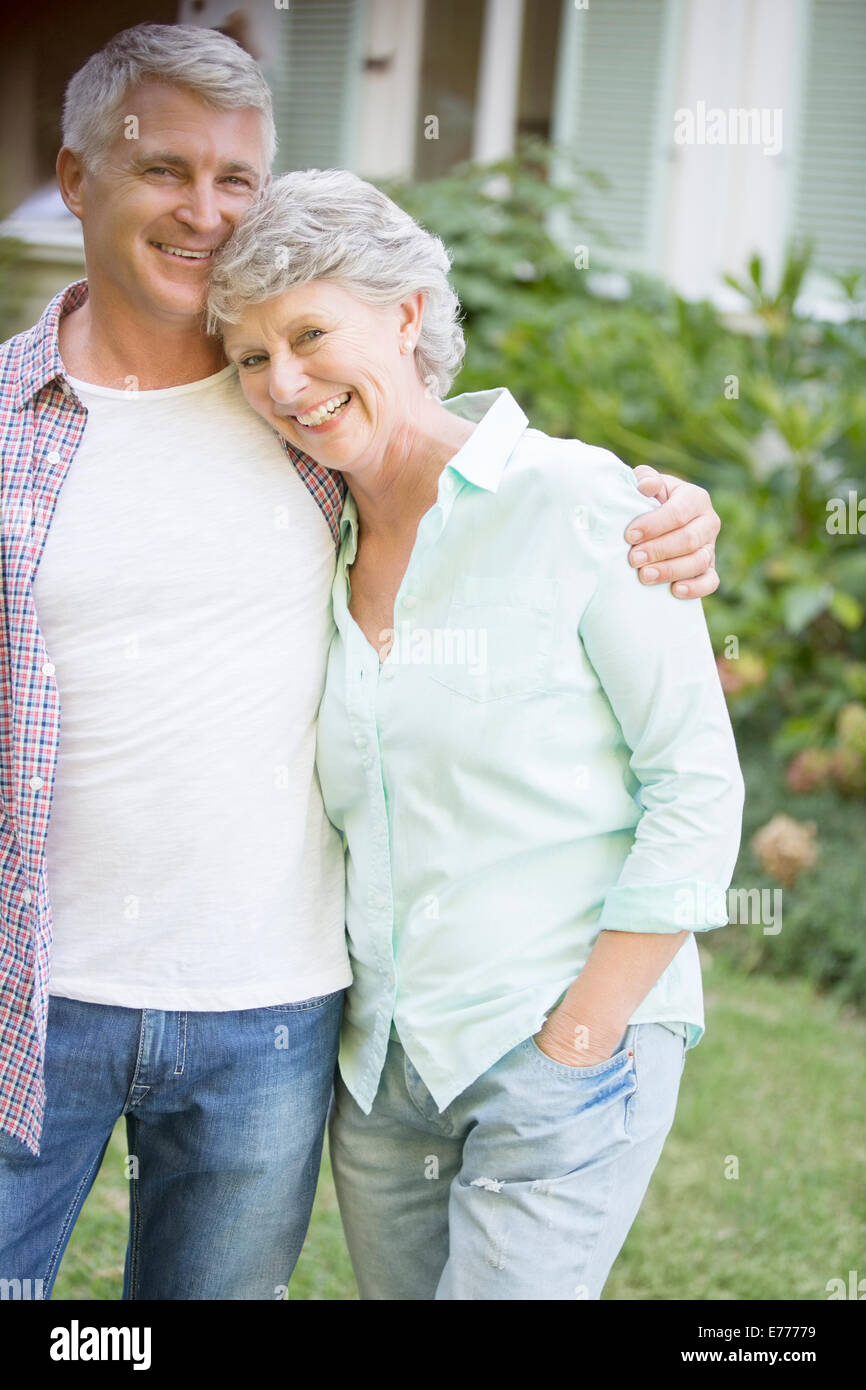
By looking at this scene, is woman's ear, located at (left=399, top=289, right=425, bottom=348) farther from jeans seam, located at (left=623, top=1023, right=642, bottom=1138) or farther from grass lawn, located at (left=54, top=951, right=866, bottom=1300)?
grass lawn, located at (left=54, top=951, right=866, bottom=1300)

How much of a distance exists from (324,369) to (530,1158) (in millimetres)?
926

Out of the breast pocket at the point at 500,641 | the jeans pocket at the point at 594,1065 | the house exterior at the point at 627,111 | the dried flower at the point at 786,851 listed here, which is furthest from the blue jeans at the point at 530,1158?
the house exterior at the point at 627,111

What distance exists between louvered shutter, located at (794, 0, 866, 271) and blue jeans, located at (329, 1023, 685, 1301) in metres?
4.43

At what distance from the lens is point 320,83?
5.48 metres

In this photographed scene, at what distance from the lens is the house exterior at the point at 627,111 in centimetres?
523

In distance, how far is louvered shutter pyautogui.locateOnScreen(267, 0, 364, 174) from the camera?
5352 millimetres

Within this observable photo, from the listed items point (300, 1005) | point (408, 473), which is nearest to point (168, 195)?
point (408, 473)

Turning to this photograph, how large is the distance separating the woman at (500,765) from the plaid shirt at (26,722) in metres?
0.23

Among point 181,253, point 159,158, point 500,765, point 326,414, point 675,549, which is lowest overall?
point 500,765

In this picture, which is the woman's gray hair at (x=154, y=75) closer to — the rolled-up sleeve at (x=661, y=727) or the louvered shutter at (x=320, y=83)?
the rolled-up sleeve at (x=661, y=727)

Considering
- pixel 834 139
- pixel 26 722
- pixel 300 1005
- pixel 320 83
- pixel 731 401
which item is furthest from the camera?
pixel 320 83

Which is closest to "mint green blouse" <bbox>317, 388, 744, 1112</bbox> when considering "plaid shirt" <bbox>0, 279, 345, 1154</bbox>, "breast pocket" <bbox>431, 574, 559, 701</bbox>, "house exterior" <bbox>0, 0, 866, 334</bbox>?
"breast pocket" <bbox>431, 574, 559, 701</bbox>

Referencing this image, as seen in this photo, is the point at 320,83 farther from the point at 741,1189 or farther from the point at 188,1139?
the point at 188,1139

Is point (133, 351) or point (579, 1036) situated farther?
point (133, 351)
